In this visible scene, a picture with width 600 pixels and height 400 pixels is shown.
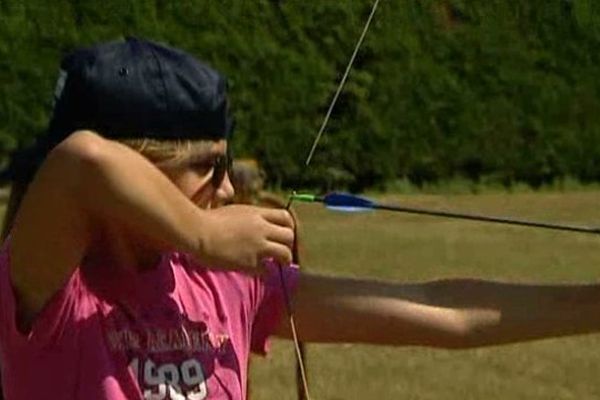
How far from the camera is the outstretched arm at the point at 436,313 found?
9.31ft

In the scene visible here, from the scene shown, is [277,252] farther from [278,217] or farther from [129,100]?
[129,100]

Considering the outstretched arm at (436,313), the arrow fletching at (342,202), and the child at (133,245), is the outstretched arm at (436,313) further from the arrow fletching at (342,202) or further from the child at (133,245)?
the arrow fletching at (342,202)

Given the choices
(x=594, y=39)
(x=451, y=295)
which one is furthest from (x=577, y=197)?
(x=451, y=295)

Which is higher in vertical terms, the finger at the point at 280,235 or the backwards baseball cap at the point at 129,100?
the backwards baseball cap at the point at 129,100

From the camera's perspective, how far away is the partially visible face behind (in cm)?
258

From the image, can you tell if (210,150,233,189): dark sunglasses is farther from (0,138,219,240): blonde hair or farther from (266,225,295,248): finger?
(266,225,295,248): finger

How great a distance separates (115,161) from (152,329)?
1.04 ft

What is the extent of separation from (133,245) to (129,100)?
193mm

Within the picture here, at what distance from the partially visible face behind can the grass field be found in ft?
14.7

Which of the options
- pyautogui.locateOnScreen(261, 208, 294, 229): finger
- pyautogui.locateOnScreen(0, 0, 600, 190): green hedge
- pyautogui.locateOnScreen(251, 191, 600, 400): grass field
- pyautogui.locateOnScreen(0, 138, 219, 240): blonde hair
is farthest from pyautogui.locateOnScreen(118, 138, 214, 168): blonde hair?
pyautogui.locateOnScreen(0, 0, 600, 190): green hedge

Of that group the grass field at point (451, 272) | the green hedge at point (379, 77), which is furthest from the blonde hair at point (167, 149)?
the green hedge at point (379, 77)

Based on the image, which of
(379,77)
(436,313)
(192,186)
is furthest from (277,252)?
(379,77)

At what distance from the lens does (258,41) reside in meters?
13.4

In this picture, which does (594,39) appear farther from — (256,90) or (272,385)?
(272,385)
